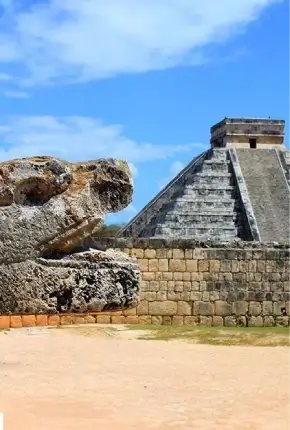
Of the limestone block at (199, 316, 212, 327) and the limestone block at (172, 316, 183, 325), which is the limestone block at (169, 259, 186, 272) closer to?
the limestone block at (172, 316, 183, 325)

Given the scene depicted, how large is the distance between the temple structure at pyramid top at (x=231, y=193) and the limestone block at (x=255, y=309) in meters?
12.2

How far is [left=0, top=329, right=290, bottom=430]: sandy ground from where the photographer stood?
476 cm

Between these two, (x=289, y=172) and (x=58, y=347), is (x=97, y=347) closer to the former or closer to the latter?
(x=58, y=347)

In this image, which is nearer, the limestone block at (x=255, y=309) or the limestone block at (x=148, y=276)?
the limestone block at (x=148, y=276)

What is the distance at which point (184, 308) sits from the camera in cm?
1595

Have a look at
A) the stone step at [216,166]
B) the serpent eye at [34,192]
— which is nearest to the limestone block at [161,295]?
the serpent eye at [34,192]

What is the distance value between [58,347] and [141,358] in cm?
106

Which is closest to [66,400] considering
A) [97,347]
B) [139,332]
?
[97,347]

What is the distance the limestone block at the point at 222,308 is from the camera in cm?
1608

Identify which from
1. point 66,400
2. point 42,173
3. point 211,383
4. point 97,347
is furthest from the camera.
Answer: point 97,347

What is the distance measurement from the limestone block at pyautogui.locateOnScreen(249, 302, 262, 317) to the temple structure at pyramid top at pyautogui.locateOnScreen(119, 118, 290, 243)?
12.2m

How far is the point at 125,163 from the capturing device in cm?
373

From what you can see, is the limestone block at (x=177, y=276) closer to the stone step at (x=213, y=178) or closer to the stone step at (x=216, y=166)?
the stone step at (x=213, y=178)

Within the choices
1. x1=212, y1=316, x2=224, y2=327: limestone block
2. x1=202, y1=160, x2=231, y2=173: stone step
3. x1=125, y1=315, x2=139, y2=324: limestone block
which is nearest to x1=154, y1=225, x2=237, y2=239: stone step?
x1=202, y1=160, x2=231, y2=173: stone step
